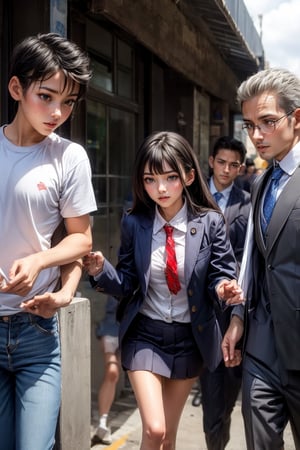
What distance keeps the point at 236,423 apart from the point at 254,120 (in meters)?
3.38

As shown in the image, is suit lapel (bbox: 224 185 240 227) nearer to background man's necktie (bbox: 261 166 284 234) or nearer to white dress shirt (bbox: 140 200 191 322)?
white dress shirt (bbox: 140 200 191 322)

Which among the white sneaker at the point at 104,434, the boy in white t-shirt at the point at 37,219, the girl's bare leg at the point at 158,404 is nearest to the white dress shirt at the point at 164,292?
the girl's bare leg at the point at 158,404

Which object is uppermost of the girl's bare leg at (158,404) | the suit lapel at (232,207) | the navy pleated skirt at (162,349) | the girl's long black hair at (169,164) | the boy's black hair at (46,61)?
the boy's black hair at (46,61)

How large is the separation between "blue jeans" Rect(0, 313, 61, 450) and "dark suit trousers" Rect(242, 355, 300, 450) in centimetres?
86

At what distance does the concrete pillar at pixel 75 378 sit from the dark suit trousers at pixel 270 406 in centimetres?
141

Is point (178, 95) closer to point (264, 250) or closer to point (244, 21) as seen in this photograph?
point (244, 21)

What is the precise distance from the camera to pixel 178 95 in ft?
29.0

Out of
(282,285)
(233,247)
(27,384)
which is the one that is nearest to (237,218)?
(233,247)

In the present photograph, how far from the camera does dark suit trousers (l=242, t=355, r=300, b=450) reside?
109 inches

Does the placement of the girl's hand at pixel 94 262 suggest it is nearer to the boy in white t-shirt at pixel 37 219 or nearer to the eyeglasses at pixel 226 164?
the boy in white t-shirt at pixel 37 219

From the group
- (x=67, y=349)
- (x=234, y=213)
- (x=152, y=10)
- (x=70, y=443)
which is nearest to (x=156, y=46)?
(x=152, y=10)

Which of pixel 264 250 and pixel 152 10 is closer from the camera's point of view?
pixel 264 250

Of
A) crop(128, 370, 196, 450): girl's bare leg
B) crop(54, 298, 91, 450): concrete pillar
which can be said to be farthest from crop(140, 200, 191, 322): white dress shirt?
crop(54, 298, 91, 450): concrete pillar

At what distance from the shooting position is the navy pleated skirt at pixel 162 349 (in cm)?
328
